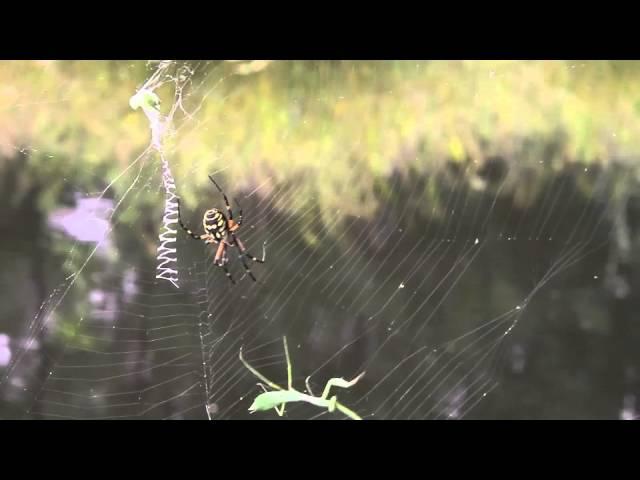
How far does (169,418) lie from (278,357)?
316 millimetres

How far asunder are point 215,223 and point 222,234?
0.11ft

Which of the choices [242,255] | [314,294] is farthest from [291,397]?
[242,255]

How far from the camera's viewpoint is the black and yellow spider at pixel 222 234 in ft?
4.17

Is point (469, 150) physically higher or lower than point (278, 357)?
higher

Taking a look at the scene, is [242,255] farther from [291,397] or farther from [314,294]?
[291,397]

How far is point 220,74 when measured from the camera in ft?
4.20

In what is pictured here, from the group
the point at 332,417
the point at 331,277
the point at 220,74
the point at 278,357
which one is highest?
the point at 220,74

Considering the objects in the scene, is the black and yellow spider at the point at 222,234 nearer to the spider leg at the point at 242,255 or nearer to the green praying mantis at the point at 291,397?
the spider leg at the point at 242,255

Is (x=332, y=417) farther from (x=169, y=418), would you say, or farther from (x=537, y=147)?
(x=537, y=147)

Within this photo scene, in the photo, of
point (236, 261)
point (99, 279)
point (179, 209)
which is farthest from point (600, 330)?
point (99, 279)

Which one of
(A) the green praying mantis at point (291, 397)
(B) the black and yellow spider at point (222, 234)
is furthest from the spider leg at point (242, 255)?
(A) the green praying mantis at point (291, 397)

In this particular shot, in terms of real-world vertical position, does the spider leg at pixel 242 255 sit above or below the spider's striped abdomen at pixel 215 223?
below

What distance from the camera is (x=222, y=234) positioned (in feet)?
4.21

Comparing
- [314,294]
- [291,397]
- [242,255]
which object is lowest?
[291,397]
